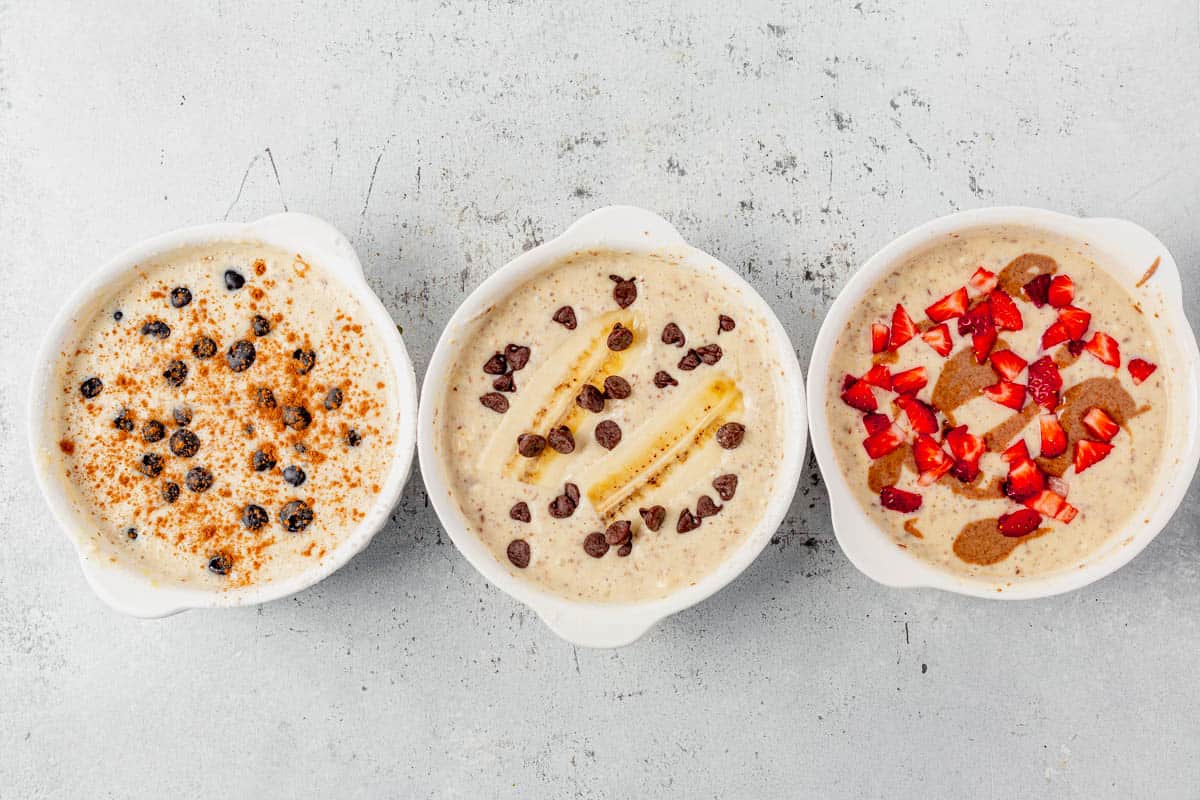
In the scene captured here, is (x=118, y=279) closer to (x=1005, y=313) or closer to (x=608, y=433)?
(x=608, y=433)

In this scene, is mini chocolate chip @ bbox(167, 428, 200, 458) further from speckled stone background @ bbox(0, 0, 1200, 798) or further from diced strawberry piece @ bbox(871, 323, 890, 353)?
diced strawberry piece @ bbox(871, 323, 890, 353)

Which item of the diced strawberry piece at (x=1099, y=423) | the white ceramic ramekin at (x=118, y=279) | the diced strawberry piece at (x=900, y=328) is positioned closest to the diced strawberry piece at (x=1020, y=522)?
the diced strawberry piece at (x=1099, y=423)

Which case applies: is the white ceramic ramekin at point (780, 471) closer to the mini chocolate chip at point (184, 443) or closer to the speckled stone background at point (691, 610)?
the speckled stone background at point (691, 610)

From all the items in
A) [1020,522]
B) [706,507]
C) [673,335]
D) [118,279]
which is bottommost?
[1020,522]

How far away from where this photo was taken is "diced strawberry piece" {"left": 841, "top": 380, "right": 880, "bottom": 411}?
6.64 feet

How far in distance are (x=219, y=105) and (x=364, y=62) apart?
39 centimetres

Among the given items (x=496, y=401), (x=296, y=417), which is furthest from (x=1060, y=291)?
(x=296, y=417)

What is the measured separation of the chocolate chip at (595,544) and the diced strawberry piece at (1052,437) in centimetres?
101

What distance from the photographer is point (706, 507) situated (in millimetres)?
2020

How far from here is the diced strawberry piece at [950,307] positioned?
2.02 m

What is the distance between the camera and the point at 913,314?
204 centimetres

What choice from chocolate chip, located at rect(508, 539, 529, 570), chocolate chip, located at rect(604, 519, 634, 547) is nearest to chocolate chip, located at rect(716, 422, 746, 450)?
chocolate chip, located at rect(604, 519, 634, 547)

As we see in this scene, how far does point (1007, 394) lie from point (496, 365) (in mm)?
1138

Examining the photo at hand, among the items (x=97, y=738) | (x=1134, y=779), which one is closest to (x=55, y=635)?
(x=97, y=738)
